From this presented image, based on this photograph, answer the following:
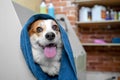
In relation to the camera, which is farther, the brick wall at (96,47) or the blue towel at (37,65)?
the brick wall at (96,47)

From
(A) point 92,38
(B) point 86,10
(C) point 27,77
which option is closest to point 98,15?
(B) point 86,10

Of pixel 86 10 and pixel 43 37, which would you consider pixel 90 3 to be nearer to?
pixel 86 10

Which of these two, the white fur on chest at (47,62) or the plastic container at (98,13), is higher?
the plastic container at (98,13)

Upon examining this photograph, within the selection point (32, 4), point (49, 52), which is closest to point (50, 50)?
point (49, 52)

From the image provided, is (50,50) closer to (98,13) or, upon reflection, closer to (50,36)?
(50,36)

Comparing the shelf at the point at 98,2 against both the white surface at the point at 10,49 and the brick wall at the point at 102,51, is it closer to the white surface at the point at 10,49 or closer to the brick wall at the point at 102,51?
the brick wall at the point at 102,51

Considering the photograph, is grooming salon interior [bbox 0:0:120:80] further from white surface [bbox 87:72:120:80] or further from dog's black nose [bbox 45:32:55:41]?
dog's black nose [bbox 45:32:55:41]

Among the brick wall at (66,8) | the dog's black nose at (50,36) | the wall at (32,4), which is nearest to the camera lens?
the dog's black nose at (50,36)

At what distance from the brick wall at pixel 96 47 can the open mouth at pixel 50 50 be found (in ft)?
5.05

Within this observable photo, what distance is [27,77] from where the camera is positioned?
4.79 feet

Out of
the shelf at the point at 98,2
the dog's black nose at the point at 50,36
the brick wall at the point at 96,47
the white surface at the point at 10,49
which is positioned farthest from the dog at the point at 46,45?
the brick wall at the point at 96,47

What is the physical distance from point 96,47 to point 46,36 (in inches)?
70.5

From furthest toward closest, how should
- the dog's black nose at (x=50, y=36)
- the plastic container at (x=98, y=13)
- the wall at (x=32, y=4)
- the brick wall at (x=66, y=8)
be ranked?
1. the brick wall at (x=66, y=8)
2. the plastic container at (x=98, y=13)
3. the wall at (x=32, y=4)
4. the dog's black nose at (x=50, y=36)

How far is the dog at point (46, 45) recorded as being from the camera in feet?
4.75
